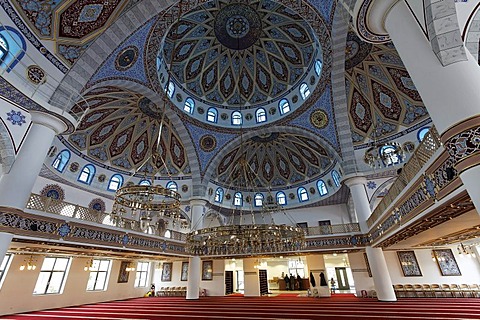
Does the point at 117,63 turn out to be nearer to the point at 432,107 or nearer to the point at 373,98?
the point at 432,107

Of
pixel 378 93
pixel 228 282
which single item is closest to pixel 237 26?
pixel 378 93

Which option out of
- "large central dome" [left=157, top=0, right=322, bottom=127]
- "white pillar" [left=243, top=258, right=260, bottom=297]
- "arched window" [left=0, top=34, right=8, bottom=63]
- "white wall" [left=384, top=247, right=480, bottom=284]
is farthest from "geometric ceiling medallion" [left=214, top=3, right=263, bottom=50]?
"white wall" [left=384, top=247, right=480, bottom=284]

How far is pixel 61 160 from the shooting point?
32.4 feet

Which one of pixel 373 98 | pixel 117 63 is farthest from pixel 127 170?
pixel 373 98

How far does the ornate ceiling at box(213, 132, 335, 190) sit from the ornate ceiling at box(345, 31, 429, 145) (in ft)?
10.0

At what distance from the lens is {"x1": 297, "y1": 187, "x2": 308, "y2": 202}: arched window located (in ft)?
46.1

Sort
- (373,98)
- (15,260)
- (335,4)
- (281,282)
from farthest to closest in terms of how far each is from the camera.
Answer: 1. (281,282)
2. (373,98)
3. (15,260)
4. (335,4)

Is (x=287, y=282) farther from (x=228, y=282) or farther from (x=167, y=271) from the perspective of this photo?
(x=167, y=271)

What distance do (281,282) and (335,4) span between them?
1513cm

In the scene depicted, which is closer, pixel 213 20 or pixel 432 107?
pixel 432 107

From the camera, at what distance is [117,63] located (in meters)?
7.04

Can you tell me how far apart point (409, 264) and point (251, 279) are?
289 inches

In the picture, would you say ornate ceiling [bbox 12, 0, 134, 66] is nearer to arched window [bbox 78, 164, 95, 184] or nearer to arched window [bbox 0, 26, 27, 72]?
arched window [bbox 0, 26, 27, 72]

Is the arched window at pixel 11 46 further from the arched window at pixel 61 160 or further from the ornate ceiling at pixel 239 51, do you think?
the arched window at pixel 61 160
